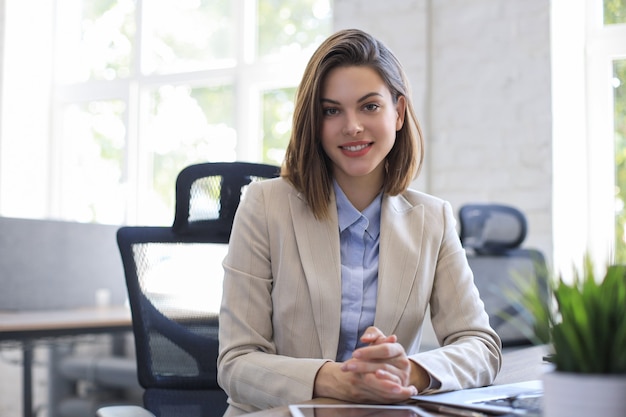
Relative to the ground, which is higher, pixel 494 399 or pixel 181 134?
pixel 181 134

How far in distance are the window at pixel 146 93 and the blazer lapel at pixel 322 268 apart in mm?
2840

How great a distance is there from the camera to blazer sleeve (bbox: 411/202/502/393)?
1162mm

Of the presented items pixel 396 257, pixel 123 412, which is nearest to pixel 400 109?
pixel 396 257

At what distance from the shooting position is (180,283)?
70.7 inches

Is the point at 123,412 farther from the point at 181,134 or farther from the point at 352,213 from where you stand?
the point at 181,134

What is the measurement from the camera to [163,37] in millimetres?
4613

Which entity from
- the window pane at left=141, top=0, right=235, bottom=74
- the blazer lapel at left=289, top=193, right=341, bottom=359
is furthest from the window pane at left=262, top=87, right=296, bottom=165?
the blazer lapel at left=289, top=193, right=341, bottom=359

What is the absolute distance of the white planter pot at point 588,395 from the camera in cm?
62

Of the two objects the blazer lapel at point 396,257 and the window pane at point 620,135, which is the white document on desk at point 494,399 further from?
the window pane at point 620,135

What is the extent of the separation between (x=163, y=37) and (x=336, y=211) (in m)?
3.52

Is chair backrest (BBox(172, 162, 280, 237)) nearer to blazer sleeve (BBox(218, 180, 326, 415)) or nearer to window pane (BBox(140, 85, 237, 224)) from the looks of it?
blazer sleeve (BBox(218, 180, 326, 415))

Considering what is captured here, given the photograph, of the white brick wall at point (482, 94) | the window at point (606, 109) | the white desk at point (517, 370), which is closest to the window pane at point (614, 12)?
the window at point (606, 109)

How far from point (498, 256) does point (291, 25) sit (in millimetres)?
2174

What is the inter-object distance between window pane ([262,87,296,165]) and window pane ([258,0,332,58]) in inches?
9.6
